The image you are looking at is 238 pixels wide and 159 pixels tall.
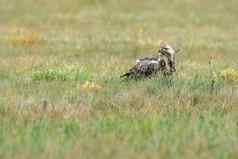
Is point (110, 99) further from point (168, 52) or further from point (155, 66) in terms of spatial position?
point (168, 52)

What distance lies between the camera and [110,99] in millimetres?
10367

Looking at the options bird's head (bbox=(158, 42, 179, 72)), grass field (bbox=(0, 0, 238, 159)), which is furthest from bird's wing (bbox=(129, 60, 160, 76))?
grass field (bbox=(0, 0, 238, 159))

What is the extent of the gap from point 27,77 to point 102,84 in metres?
1.59

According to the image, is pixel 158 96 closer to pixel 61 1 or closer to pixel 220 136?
pixel 220 136

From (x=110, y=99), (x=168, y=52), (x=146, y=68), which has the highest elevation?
(x=168, y=52)

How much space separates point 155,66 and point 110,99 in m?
2.14

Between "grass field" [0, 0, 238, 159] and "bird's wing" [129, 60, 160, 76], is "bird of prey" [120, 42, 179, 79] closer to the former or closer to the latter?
"bird's wing" [129, 60, 160, 76]

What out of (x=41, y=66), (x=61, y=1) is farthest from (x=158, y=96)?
(x=61, y=1)

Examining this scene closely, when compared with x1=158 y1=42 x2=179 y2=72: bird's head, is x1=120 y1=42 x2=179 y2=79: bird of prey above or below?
below

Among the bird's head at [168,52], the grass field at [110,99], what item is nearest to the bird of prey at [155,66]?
the bird's head at [168,52]

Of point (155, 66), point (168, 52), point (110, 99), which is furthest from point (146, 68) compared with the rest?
point (110, 99)

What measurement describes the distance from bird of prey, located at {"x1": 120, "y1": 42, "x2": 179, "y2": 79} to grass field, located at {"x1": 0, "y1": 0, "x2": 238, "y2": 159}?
13.0 inches

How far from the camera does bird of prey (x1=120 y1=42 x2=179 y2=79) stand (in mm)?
12297

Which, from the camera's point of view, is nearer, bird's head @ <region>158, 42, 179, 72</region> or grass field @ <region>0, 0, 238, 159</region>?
grass field @ <region>0, 0, 238, 159</region>
